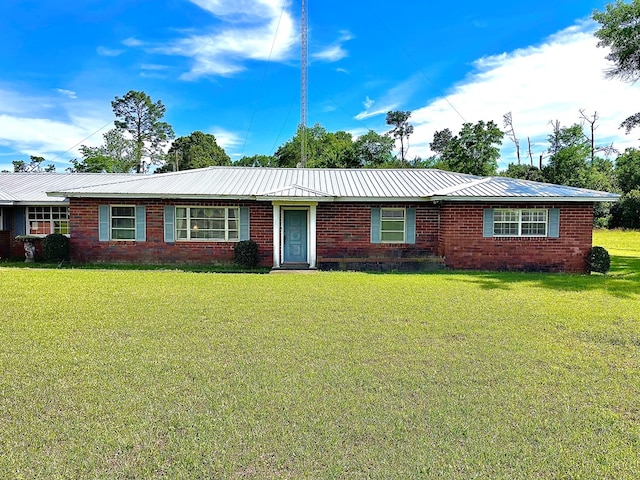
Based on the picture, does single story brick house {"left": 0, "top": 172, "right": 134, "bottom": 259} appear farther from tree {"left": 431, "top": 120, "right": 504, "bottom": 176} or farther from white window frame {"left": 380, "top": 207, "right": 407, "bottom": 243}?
tree {"left": 431, "top": 120, "right": 504, "bottom": 176}

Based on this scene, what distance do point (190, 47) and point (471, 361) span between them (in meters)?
21.8

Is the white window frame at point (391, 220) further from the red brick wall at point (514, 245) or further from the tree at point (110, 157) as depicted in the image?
the tree at point (110, 157)

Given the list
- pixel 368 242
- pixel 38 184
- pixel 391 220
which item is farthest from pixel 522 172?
pixel 38 184

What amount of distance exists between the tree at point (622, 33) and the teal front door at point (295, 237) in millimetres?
15927

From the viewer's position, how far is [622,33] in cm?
1842

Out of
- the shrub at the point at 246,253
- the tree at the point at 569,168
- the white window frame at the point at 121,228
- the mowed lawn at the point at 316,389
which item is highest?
the tree at the point at 569,168

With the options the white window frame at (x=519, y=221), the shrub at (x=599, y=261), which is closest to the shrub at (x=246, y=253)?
the white window frame at (x=519, y=221)

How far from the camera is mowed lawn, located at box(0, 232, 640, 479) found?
3078mm

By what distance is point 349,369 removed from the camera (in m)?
4.88

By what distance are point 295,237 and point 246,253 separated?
1.99 m

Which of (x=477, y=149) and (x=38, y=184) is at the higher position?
(x=477, y=149)

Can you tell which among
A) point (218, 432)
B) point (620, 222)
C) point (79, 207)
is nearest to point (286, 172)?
point (79, 207)

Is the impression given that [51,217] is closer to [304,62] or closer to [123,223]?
[123,223]

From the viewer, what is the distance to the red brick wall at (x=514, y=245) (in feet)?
48.9
